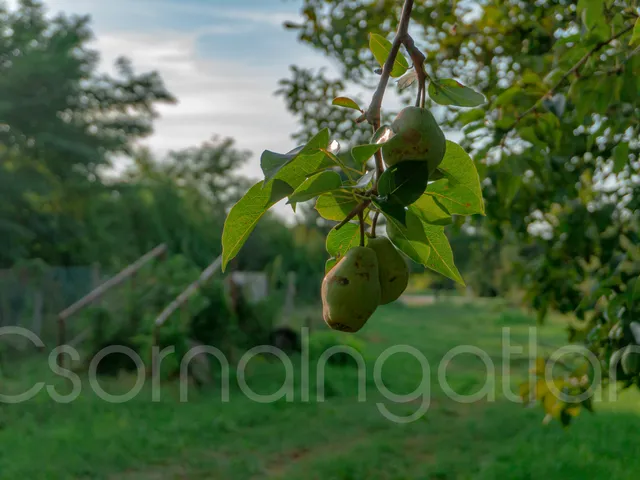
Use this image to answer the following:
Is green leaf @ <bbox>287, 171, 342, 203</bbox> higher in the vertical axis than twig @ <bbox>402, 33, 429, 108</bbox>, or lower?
lower

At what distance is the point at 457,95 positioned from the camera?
695mm

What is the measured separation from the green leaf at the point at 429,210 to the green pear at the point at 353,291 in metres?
0.06

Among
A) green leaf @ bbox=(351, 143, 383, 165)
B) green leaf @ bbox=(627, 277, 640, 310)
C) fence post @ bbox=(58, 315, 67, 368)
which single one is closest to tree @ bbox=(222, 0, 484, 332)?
green leaf @ bbox=(351, 143, 383, 165)

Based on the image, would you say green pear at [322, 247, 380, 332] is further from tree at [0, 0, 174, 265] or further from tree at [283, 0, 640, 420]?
tree at [0, 0, 174, 265]

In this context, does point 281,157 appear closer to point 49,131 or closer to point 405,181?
point 405,181

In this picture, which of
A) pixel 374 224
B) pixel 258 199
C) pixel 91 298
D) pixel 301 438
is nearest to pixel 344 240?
pixel 374 224

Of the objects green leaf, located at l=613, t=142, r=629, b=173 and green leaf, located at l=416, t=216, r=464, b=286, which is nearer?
green leaf, located at l=416, t=216, r=464, b=286

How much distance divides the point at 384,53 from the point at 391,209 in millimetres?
255

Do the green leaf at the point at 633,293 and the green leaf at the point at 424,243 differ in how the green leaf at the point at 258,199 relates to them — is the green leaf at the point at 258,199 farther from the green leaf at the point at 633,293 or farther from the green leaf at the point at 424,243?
the green leaf at the point at 633,293

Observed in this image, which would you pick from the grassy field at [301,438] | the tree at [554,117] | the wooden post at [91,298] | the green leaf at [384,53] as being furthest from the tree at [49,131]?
the green leaf at [384,53]

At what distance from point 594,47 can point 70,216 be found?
1158 centimetres

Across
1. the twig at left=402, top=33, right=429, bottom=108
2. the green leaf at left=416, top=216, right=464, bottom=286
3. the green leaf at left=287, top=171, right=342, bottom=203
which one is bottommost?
the green leaf at left=416, top=216, right=464, bottom=286

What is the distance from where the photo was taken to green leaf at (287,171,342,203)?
56 cm

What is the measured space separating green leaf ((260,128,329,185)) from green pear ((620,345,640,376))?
115cm
